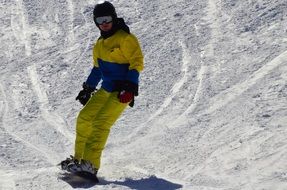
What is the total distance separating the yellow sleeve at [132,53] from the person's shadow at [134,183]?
106cm

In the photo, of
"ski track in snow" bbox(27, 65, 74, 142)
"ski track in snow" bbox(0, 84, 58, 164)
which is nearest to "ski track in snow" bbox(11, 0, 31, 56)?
"ski track in snow" bbox(27, 65, 74, 142)

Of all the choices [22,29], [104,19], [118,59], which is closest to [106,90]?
[118,59]

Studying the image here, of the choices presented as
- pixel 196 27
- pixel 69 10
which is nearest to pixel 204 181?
pixel 196 27

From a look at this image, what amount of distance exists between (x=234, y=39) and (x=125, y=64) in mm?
3974

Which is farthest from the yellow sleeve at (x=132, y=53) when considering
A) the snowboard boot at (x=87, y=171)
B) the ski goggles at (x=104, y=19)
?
the snowboard boot at (x=87, y=171)

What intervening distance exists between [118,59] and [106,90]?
13.2 inches

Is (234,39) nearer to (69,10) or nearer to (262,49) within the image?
(262,49)

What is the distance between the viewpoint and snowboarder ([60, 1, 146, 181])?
6.16 metres

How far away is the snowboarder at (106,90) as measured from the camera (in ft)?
20.2

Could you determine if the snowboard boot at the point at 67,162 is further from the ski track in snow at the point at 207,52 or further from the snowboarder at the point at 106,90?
the ski track in snow at the point at 207,52

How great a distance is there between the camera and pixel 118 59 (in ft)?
21.4

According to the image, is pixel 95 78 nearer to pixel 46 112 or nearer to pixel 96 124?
pixel 96 124

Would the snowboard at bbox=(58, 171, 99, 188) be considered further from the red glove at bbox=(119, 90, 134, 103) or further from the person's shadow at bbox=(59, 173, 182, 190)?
the red glove at bbox=(119, 90, 134, 103)

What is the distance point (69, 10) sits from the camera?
1294 centimetres
